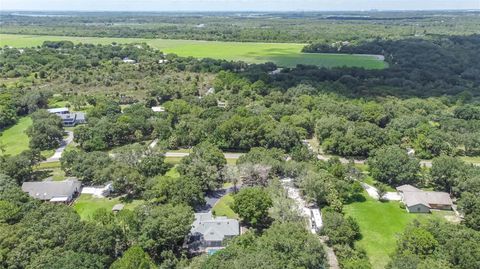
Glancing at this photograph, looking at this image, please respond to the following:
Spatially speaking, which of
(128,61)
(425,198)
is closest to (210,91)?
(128,61)

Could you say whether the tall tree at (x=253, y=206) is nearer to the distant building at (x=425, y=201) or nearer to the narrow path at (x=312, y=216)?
the narrow path at (x=312, y=216)

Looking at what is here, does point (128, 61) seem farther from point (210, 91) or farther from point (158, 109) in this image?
point (158, 109)

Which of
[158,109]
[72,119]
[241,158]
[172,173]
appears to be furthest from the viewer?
[158,109]

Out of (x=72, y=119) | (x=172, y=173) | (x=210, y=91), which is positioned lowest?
(x=172, y=173)

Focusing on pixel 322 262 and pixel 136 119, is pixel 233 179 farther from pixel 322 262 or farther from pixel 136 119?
pixel 136 119

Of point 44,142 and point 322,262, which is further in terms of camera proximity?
point 44,142

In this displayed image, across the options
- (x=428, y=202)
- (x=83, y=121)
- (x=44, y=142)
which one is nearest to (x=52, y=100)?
(x=83, y=121)

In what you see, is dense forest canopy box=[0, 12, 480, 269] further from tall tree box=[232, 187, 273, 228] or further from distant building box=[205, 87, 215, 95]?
distant building box=[205, 87, 215, 95]

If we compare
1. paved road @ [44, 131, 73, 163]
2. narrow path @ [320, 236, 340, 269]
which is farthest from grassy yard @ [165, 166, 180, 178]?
narrow path @ [320, 236, 340, 269]

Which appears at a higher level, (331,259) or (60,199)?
(60,199)
